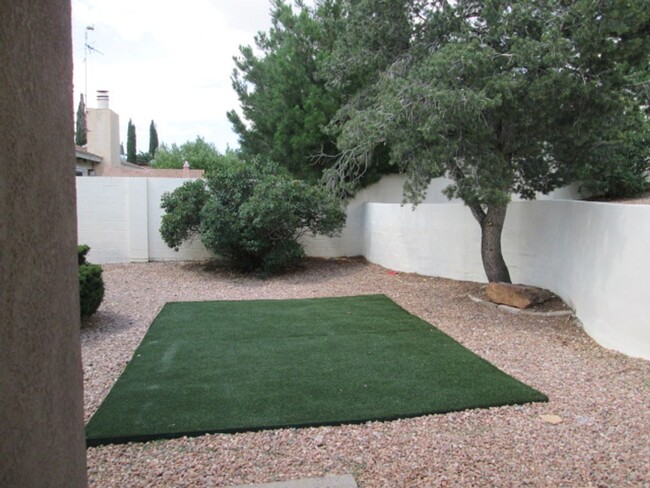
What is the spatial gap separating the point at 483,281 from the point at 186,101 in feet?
50.5

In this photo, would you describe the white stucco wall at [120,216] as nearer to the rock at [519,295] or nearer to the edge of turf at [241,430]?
the rock at [519,295]

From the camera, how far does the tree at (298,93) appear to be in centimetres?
1148

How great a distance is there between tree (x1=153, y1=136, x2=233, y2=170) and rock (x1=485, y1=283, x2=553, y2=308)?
25.4 metres

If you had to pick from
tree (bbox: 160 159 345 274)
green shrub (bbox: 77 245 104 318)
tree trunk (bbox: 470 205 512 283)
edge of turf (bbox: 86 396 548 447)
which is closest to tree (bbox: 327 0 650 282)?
tree trunk (bbox: 470 205 512 283)

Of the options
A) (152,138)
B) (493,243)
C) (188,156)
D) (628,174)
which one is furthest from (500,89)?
(152,138)

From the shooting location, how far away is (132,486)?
283 cm

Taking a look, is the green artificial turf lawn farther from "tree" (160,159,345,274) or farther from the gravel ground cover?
"tree" (160,159,345,274)

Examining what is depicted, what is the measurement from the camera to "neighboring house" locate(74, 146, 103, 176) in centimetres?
1794

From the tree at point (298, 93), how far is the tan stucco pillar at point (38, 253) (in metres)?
9.96

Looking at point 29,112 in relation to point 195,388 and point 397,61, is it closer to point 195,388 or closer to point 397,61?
point 195,388

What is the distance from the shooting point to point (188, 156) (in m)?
35.8

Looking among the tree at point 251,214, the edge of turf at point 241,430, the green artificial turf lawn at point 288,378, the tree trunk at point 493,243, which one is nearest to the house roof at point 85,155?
the tree at point 251,214

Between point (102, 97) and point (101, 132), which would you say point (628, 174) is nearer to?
point (101, 132)

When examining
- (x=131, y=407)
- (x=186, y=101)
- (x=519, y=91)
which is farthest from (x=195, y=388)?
(x=186, y=101)
